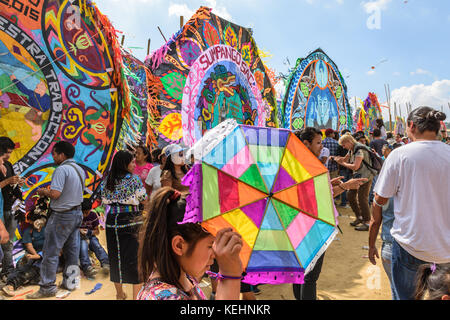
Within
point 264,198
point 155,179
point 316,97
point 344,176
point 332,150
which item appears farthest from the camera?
point 316,97

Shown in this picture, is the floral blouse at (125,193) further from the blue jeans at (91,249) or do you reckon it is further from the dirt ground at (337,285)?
the blue jeans at (91,249)

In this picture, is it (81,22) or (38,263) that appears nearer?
(81,22)

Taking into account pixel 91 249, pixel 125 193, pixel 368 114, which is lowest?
pixel 91 249

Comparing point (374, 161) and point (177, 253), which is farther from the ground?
point (374, 161)

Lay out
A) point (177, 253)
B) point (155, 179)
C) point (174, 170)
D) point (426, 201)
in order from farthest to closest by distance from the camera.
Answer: point (155, 179) → point (174, 170) → point (426, 201) → point (177, 253)

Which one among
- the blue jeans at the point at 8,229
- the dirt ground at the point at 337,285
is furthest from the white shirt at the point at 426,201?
the blue jeans at the point at 8,229

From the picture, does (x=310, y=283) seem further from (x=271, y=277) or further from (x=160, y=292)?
(x=160, y=292)

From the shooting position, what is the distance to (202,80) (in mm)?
4816

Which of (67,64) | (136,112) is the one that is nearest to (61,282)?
(136,112)

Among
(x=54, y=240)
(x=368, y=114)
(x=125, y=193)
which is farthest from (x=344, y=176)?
(x=368, y=114)

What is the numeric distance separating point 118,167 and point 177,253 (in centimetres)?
201

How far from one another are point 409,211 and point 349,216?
5568mm

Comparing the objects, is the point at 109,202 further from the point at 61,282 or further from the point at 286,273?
the point at 286,273

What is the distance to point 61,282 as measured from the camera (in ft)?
12.7
